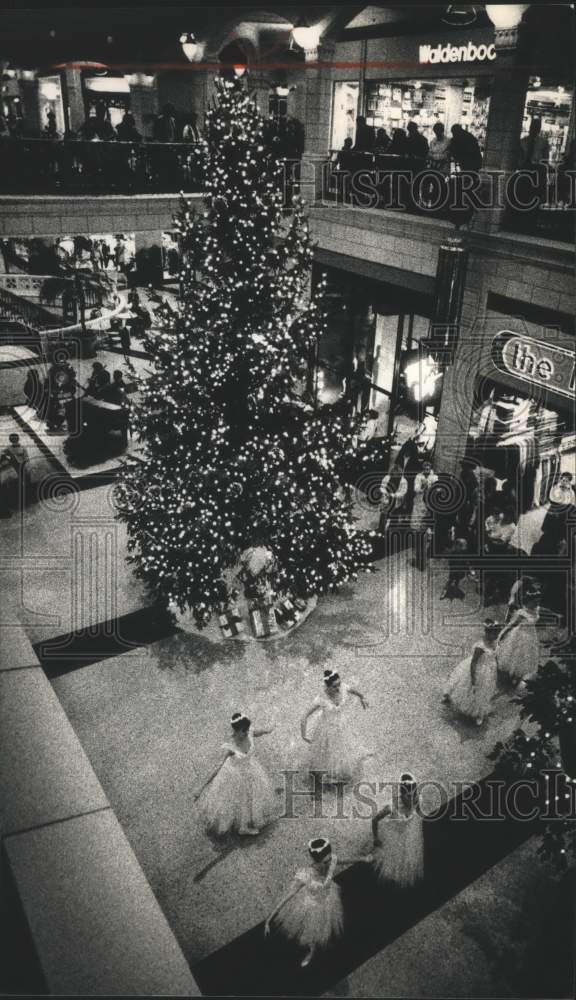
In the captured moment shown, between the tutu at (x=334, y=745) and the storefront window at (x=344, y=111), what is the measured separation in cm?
1131

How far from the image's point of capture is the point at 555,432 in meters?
10.1

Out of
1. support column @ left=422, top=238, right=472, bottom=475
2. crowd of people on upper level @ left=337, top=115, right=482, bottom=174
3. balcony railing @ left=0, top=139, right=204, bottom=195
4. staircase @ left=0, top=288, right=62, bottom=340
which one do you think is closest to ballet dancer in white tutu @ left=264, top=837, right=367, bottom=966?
support column @ left=422, top=238, right=472, bottom=475

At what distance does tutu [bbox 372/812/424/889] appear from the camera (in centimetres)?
525

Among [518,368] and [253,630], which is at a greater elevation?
[518,368]

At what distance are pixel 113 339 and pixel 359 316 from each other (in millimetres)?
9169

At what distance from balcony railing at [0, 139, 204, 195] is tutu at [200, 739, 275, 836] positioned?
36.3 ft

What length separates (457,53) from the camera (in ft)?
33.0

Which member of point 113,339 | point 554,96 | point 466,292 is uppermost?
point 554,96

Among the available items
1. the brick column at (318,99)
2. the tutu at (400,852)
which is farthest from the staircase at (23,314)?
the tutu at (400,852)

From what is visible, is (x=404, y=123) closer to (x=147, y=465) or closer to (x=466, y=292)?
(x=466, y=292)

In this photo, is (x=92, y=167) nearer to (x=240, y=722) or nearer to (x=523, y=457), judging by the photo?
(x=523, y=457)

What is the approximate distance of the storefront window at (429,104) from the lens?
11.6 meters

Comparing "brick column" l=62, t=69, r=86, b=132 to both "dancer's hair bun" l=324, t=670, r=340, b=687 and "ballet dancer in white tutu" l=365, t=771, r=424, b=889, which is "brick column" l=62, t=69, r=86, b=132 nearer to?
"dancer's hair bun" l=324, t=670, r=340, b=687

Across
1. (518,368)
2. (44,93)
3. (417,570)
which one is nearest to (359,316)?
(518,368)
